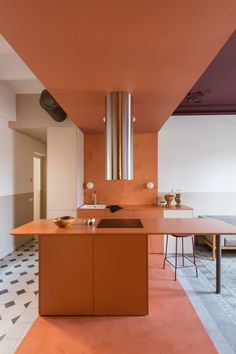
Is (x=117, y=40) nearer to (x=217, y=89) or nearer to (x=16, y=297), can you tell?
(x=217, y=89)

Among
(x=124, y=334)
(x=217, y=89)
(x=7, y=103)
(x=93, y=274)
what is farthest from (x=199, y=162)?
(x=7, y=103)

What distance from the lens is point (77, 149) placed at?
405 cm

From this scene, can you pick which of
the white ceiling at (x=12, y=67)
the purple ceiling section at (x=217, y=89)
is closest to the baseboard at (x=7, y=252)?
the white ceiling at (x=12, y=67)

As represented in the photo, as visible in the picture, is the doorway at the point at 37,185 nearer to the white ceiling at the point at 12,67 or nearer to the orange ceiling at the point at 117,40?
the white ceiling at the point at 12,67

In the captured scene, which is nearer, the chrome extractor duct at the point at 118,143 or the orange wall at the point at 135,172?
the chrome extractor duct at the point at 118,143

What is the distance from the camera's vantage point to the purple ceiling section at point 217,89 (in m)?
2.63

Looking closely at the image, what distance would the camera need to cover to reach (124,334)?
75.2 inches

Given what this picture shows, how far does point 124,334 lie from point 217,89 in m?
3.65

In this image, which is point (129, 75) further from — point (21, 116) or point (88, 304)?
point (21, 116)

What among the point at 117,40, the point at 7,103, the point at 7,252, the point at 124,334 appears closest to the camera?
the point at 117,40

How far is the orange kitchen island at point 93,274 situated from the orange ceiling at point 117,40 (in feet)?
4.79

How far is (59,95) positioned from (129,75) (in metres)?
0.86

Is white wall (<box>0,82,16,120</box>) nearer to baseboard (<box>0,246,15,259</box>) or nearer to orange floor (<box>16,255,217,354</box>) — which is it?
baseboard (<box>0,246,15,259</box>)

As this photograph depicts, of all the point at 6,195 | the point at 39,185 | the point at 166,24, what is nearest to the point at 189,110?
the point at 166,24
